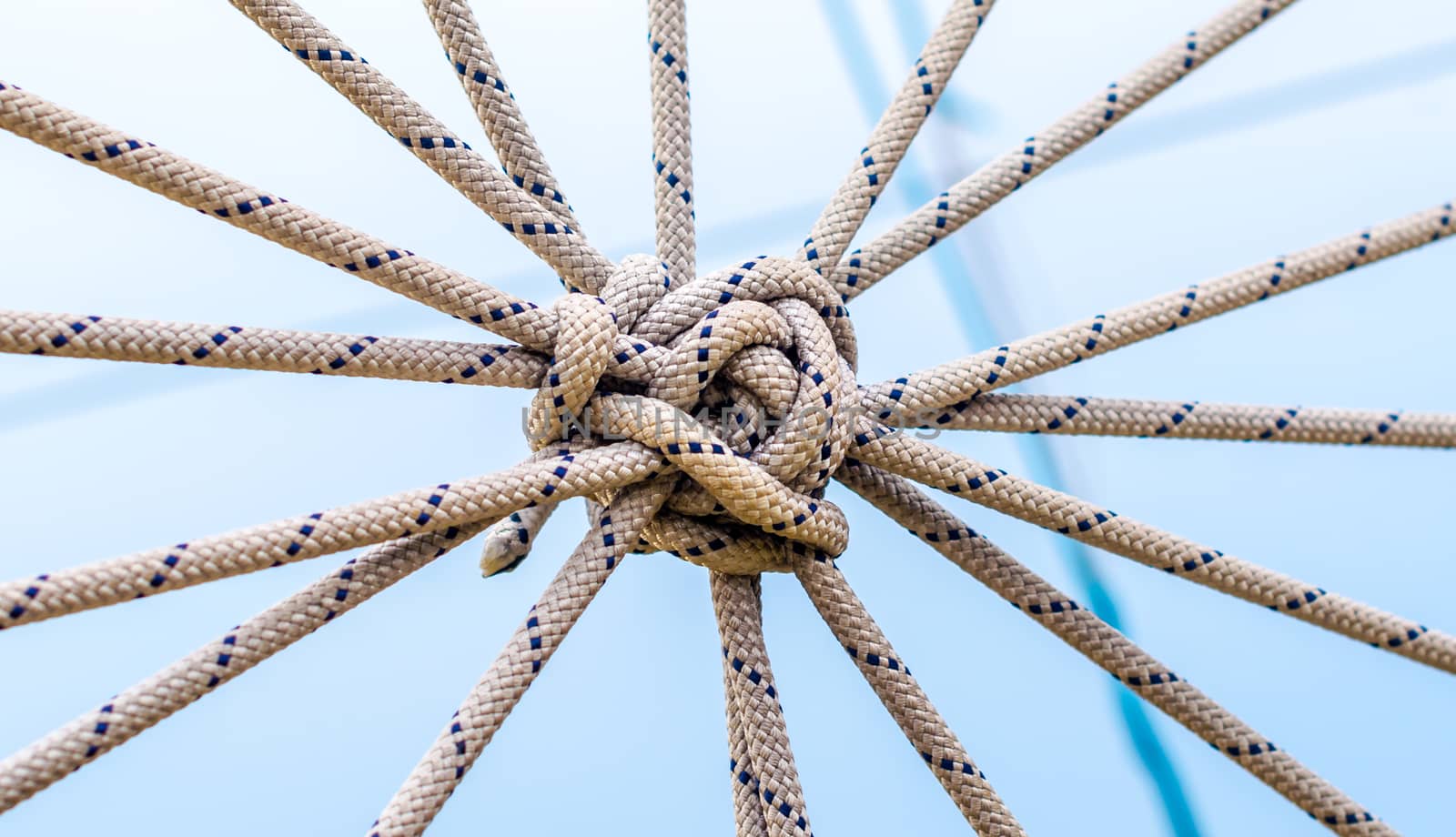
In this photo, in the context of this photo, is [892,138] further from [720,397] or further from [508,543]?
[508,543]

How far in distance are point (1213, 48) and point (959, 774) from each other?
0.58m

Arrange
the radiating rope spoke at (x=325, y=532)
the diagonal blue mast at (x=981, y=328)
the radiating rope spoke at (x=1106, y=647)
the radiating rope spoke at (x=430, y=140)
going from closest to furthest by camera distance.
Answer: the radiating rope spoke at (x=325, y=532), the radiating rope spoke at (x=430, y=140), the radiating rope spoke at (x=1106, y=647), the diagonal blue mast at (x=981, y=328)

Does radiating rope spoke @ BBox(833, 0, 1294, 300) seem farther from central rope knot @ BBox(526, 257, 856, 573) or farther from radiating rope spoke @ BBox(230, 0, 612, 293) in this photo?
radiating rope spoke @ BBox(230, 0, 612, 293)

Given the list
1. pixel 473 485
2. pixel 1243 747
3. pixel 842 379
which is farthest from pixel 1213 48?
pixel 473 485

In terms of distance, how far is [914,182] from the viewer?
126 centimetres

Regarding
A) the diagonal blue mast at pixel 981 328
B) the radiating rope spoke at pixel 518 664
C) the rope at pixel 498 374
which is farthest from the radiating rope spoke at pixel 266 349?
the diagonal blue mast at pixel 981 328

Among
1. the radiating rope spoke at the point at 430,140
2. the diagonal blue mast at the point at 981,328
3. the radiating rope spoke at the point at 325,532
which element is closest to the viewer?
the radiating rope spoke at the point at 325,532

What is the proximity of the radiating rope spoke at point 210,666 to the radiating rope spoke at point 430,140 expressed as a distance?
0.19 meters

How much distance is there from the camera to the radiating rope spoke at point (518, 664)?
23.6 inches

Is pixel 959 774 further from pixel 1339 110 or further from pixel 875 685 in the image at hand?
pixel 1339 110

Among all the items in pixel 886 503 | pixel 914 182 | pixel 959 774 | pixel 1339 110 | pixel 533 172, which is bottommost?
pixel 959 774

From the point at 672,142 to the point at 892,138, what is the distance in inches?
6.2

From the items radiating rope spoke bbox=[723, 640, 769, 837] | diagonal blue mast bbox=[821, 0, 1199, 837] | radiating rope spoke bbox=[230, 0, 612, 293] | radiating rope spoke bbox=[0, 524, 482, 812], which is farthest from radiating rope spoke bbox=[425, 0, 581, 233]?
diagonal blue mast bbox=[821, 0, 1199, 837]

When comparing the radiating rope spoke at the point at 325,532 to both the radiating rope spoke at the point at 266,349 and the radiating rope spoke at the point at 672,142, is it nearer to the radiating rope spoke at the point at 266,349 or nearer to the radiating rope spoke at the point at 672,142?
the radiating rope spoke at the point at 266,349
